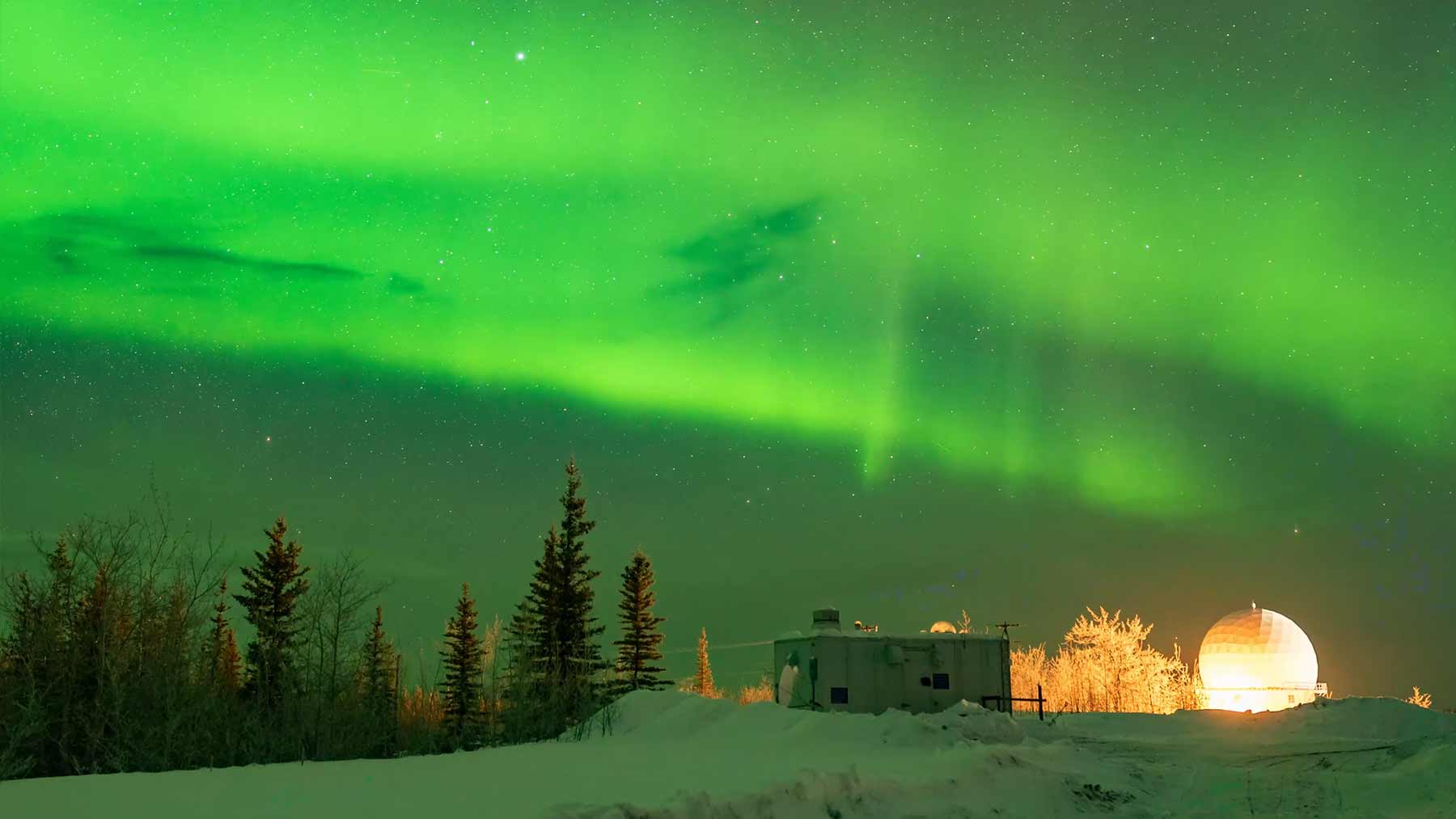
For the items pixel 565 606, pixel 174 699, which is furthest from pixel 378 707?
pixel 565 606

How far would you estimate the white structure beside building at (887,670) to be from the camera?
36.1 metres

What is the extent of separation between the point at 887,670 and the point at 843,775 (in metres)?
22.0

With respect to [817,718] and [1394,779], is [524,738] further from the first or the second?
[1394,779]

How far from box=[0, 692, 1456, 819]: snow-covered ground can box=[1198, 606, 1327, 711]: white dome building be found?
20.4 meters

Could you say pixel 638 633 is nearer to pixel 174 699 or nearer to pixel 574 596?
pixel 574 596

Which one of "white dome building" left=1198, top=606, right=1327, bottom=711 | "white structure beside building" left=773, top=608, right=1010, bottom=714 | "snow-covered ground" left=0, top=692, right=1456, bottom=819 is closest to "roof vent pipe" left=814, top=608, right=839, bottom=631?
"white structure beside building" left=773, top=608, right=1010, bottom=714

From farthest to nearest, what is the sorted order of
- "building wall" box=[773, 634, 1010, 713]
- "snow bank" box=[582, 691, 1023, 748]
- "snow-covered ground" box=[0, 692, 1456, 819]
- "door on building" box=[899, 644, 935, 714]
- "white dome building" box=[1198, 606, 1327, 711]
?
"white dome building" box=[1198, 606, 1327, 711], "door on building" box=[899, 644, 935, 714], "building wall" box=[773, 634, 1010, 713], "snow bank" box=[582, 691, 1023, 748], "snow-covered ground" box=[0, 692, 1456, 819]

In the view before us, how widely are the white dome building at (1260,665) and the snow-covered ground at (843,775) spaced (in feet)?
67.0

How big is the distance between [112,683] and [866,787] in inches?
561

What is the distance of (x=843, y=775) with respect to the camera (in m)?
15.1

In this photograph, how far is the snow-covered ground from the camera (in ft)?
40.8

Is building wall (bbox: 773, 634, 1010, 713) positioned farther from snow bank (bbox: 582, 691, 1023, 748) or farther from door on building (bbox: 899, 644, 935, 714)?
snow bank (bbox: 582, 691, 1023, 748)

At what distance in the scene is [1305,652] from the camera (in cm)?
5203

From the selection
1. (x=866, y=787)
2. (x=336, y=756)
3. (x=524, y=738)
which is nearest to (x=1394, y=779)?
(x=866, y=787)
